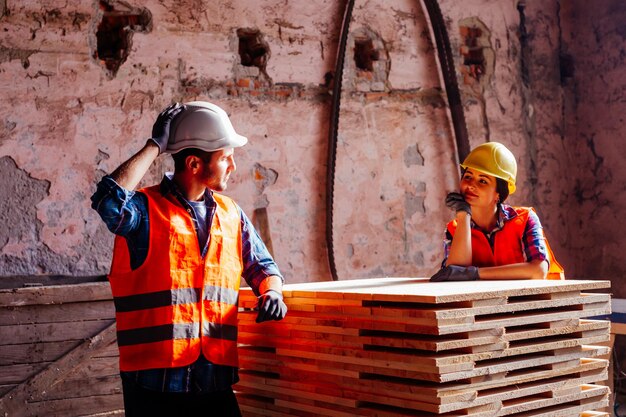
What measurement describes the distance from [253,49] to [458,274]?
280 centimetres

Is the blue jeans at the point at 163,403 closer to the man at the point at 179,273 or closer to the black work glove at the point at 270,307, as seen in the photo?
the man at the point at 179,273

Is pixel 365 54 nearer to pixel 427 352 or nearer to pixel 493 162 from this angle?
pixel 493 162

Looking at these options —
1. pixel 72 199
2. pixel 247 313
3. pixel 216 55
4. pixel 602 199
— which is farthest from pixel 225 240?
pixel 602 199

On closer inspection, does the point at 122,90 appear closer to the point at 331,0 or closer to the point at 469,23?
the point at 331,0

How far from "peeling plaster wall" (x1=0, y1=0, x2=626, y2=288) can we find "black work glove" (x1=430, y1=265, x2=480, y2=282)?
2.20 metres

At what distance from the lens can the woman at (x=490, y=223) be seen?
4160mm

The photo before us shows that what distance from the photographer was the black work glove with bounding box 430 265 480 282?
3941 mm

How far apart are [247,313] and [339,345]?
546 millimetres

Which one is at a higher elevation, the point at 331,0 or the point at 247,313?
the point at 331,0

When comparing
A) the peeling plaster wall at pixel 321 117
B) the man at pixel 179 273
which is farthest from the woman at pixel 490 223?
the peeling plaster wall at pixel 321 117

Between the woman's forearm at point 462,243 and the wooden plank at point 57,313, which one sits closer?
the woman's forearm at point 462,243

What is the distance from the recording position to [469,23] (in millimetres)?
7168

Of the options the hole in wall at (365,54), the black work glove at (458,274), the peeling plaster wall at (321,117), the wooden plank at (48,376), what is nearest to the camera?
the black work glove at (458,274)

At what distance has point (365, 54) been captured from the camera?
6648 mm
